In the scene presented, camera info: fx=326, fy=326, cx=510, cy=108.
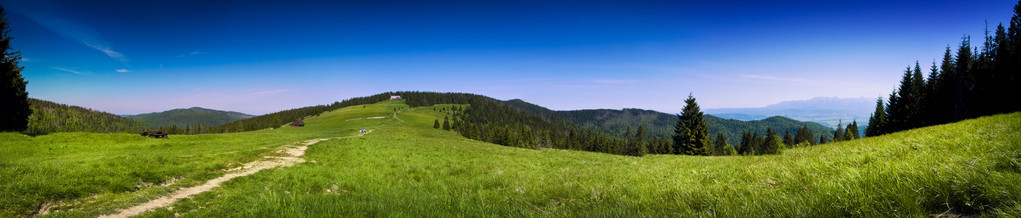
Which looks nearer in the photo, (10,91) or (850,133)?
(10,91)

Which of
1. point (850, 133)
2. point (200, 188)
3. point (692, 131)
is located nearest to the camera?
point (200, 188)

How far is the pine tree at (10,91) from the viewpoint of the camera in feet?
76.7

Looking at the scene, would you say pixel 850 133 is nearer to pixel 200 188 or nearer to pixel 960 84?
pixel 960 84

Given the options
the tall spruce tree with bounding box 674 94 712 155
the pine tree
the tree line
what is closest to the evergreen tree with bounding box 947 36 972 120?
the tree line

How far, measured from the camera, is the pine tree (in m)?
23.4

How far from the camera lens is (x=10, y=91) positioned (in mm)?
25250

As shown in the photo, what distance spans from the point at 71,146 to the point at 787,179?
37270 mm

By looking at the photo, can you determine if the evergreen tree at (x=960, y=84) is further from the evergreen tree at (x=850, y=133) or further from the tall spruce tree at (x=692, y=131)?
the tall spruce tree at (x=692, y=131)

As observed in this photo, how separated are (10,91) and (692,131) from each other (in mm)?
71150

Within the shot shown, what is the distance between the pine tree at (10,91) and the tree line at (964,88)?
85936 mm

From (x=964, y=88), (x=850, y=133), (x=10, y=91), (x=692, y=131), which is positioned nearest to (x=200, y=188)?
(x=10, y=91)

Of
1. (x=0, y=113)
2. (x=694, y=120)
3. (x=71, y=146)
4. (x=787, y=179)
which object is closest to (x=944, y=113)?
(x=694, y=120)

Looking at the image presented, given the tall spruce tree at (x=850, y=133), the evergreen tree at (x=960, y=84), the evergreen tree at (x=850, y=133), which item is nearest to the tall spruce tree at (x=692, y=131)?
the evergreen tree at (x=960, y=84)

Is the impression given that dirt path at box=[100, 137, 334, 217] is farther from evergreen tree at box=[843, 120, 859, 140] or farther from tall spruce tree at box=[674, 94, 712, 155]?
evergreen tree at box=[843, 120, 859, 140]
